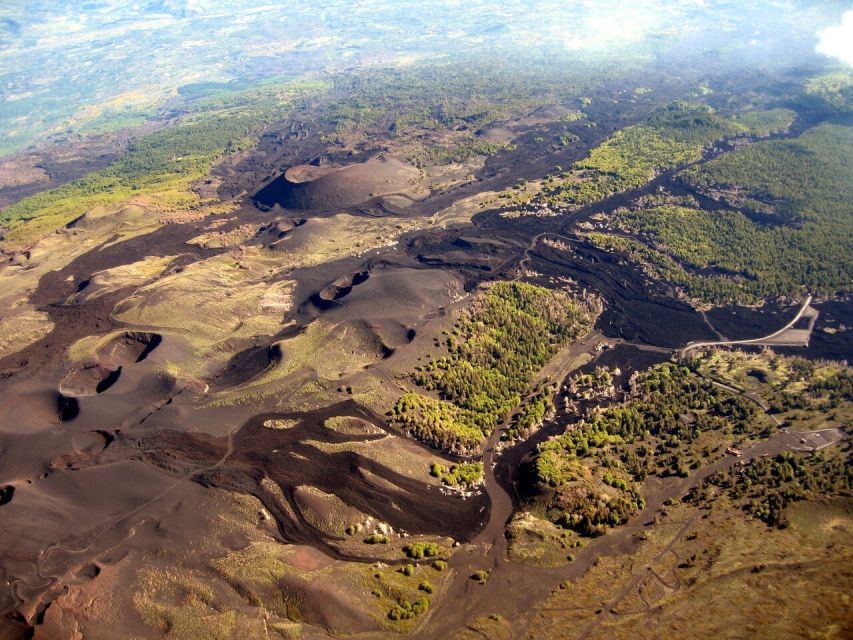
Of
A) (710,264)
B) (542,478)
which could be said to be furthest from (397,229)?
(542,478)

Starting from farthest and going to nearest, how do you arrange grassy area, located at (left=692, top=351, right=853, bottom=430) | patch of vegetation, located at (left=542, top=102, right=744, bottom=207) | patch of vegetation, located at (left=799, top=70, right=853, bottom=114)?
patch of vegetation, located at (left=799, top=70, right=853, bottom=114), patch of vegetation, located at (left=542, top=102, right=744, bottom=207), grassy area, located at (left=692, top=351, right=853, bottom=430)

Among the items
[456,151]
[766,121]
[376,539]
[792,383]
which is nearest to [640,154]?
[766,121]

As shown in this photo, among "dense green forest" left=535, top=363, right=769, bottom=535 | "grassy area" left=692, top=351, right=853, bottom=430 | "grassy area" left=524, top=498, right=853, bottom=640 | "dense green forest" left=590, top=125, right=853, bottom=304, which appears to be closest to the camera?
"grassy area" left=524, top=498, right=853, bottom=640

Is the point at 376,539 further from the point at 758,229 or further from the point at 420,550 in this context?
the point at 758,229

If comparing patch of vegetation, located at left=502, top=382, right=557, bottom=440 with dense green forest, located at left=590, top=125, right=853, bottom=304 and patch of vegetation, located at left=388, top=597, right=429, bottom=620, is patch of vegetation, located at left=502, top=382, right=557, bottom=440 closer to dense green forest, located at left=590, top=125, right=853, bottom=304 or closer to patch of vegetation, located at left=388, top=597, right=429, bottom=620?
patch of vegetation, located at left=388, top=597, right=429, bottom=620

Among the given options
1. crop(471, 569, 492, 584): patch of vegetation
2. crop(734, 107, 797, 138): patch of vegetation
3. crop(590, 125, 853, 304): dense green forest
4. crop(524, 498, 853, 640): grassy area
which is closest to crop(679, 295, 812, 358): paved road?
crop(590, 125, 853, 304): dense green forest

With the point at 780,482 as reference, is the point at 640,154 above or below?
above

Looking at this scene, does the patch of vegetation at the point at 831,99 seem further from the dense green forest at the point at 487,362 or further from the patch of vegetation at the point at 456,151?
the dense green forest at the point at 487,362

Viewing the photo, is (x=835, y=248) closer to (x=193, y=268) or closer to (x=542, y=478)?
(x=542, y=478)

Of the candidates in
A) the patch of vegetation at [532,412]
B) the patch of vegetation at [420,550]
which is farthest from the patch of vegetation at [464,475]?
the patch of vegetation at [420,550]
